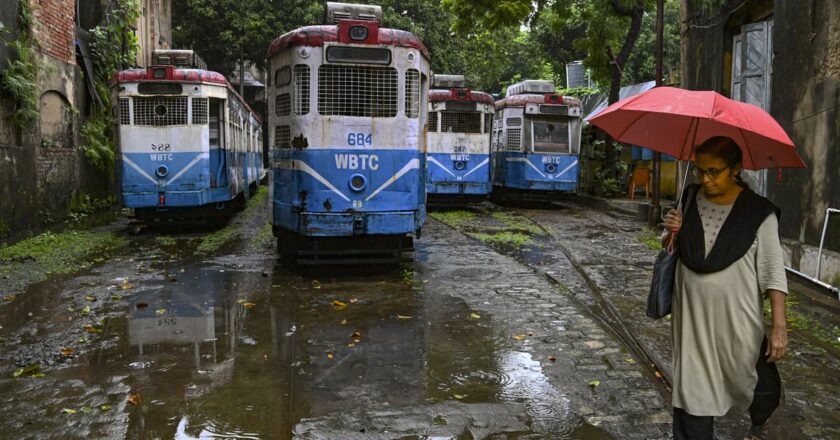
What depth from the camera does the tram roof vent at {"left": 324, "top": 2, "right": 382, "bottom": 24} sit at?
9430mm

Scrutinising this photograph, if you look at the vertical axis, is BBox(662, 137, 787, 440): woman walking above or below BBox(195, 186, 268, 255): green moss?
above

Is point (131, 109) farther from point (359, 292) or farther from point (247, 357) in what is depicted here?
point (247, 357)

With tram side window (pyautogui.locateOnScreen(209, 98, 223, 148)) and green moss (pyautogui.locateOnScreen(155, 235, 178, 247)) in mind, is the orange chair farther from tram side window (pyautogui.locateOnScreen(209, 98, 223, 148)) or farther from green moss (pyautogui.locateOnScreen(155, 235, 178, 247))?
green moss (pyautogui.locateOnScreen(155, 235, 178, 247))

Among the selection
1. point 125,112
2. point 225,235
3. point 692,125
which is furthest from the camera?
point 225,235

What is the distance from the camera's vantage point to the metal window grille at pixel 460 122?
1806 cm

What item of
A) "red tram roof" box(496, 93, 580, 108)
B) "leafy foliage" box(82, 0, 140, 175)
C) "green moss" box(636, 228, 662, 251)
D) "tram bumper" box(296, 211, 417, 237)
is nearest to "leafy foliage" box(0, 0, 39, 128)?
"leafy foliage" box(82, 0, 140, 175)

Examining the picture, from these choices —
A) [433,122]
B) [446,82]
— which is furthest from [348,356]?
[446,82]

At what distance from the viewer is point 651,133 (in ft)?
13.3

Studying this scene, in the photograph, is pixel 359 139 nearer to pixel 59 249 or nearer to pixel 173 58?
pixel 59 249

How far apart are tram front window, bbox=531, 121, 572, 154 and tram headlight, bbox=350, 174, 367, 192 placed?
10.9 meters

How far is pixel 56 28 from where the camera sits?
13.8 meters

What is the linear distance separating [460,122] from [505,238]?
5.89m

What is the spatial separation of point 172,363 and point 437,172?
42.6ft

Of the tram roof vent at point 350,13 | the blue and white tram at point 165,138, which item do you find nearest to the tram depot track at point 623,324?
the tram roof vent at point 350,13
